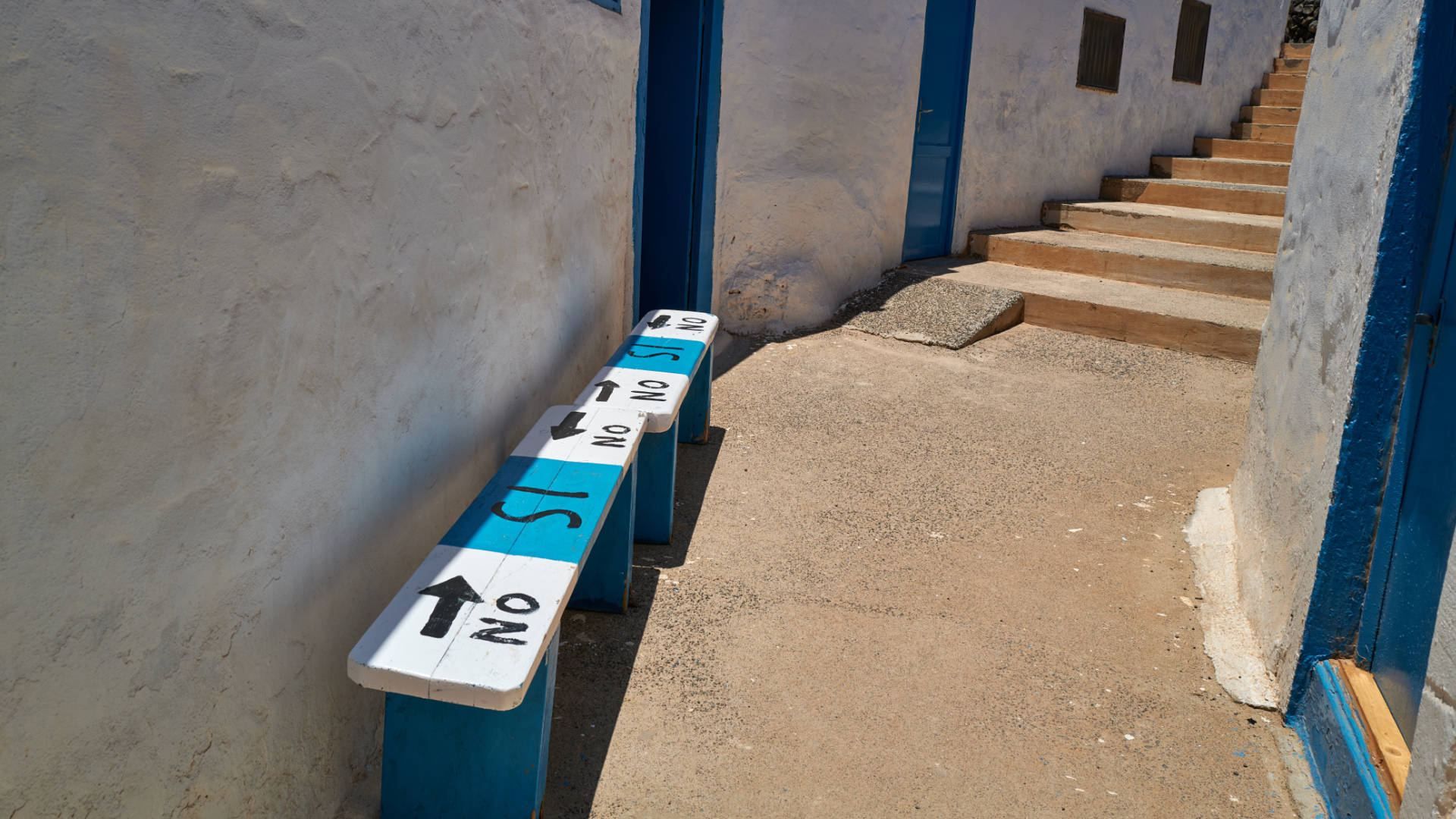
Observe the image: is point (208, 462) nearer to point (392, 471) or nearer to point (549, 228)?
point (392, 471)

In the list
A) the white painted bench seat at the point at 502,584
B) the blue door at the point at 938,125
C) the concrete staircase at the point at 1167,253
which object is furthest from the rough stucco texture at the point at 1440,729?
the blue door at the point at 938,125

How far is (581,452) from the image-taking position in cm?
293

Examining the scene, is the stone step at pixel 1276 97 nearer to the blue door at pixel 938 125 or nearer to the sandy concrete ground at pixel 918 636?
the blue door at pixel 938 125

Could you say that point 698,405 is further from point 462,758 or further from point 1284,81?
point 1284,81

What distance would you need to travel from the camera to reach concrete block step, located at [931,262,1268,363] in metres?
6.45

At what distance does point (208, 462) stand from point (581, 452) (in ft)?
4.52

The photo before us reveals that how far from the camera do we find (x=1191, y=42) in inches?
405

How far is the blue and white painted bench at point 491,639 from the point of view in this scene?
71.9 inches

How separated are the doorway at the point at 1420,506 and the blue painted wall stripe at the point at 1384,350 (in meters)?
0.03

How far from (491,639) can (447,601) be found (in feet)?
0.59

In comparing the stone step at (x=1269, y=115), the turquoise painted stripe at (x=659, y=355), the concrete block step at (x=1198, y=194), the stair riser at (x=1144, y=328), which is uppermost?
the stone step at (x=1269, y=115)

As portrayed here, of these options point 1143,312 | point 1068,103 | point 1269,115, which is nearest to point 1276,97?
point 1269,115

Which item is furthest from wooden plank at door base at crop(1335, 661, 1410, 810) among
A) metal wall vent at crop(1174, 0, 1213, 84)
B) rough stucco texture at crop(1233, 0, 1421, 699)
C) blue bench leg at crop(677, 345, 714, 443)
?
metal wall vent at crop(1174, 0, 1213, 84)

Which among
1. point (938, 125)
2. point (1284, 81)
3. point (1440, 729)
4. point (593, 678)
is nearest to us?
point (1440, 729)
